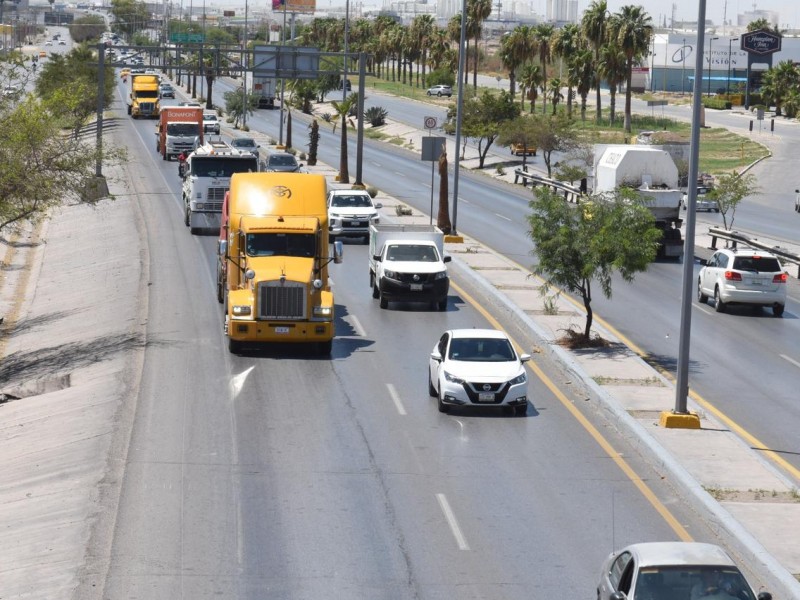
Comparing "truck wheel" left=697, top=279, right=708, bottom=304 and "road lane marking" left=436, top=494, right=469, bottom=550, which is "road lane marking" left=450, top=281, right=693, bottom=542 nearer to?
"road lane marking" left=436, top=494, right=469, bottom=550

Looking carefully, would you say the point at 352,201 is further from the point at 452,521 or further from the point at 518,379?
the point at 452,521

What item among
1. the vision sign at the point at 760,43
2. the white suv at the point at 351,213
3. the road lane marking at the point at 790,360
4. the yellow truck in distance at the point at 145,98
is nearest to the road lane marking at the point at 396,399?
the road lane marking at the point at 790,360

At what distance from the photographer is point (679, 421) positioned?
974 inches

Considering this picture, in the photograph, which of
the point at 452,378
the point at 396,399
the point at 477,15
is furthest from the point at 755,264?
the point at 477,15

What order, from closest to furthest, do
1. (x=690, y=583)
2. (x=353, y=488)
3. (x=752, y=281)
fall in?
(x=690, y=583) < (x=353, y=488) < (x=752, y=281)

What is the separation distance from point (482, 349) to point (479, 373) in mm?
1037

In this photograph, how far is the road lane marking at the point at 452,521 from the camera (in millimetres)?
18156

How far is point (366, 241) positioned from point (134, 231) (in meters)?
9.66

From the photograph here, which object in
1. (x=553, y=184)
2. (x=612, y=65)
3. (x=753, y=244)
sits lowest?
(x=753, y=244)

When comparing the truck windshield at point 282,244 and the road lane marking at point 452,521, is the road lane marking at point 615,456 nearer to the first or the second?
the road lane marking at point 452,521

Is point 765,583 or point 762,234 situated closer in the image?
point 765,583

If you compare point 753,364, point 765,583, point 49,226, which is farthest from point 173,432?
point 49,226

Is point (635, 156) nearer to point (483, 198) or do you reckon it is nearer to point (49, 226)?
point (483, 198)

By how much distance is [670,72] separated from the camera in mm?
196250
